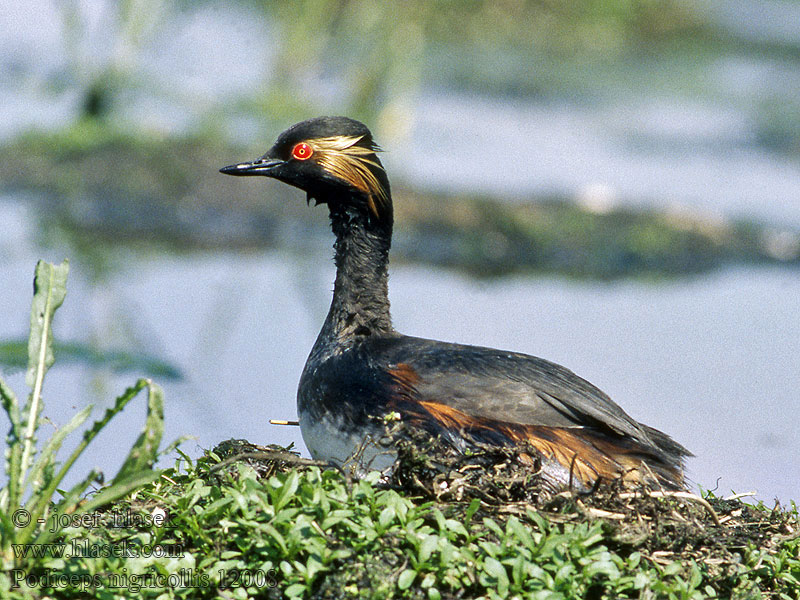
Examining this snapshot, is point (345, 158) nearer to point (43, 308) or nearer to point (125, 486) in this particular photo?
point (43, 308)

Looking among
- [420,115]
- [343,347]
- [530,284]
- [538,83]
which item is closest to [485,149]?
[420,115]

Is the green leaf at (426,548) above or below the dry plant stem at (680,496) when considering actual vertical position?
below

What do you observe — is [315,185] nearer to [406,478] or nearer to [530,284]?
[406,478]

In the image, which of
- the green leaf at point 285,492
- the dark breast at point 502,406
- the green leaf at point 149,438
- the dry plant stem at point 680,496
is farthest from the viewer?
the dark breast at point 502,406

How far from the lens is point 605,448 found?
4043 millimetres

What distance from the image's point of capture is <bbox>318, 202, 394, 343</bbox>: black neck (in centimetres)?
486

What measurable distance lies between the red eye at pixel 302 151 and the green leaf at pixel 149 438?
6.69ft

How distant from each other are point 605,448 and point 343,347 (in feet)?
4.07

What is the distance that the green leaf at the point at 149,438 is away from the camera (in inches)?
117

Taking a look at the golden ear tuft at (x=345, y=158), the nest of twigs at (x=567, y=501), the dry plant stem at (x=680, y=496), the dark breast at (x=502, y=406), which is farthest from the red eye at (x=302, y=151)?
the dry plant stem at (x=680, y=496)

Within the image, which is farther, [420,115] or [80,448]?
[420,115]

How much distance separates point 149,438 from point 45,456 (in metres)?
0.42

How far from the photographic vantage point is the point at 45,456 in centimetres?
322

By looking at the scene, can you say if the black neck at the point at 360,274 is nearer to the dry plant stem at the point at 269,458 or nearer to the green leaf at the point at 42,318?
the dry plant stem at the point at 269,458
